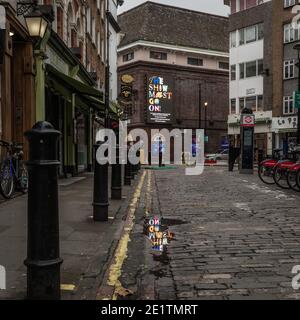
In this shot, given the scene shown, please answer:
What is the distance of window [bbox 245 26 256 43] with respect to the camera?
154 feet

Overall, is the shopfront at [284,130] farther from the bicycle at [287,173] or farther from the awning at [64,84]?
the awning at [64,84]

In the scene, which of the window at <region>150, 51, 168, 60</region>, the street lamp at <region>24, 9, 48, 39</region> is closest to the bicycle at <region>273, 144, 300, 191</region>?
the street lamp at <region>24, 9, 48, 39</region>

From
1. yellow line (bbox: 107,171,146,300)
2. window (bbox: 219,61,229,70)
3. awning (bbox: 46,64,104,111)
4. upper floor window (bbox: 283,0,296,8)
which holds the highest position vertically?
upper floor window (bbox: 283,0,296,8)

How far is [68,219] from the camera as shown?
8.36 metres

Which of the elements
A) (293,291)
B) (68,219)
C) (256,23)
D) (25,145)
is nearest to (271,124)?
(256,23)

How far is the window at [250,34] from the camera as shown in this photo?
46875mm

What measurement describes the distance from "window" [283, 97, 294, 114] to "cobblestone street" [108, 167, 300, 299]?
108 feet

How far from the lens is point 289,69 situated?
1666 inches

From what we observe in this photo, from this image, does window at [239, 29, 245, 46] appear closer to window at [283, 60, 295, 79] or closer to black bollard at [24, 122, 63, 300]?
window at [283, 60, 295, 79]

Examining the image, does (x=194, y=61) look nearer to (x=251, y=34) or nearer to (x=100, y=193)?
(x=251, y=34)

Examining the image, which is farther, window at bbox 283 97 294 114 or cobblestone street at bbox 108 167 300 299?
window at bbox 283 97 294 114

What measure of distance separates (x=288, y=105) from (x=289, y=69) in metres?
3.02

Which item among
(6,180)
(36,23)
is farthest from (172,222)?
(36,23)

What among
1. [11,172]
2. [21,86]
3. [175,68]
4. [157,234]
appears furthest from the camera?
[175,68]
